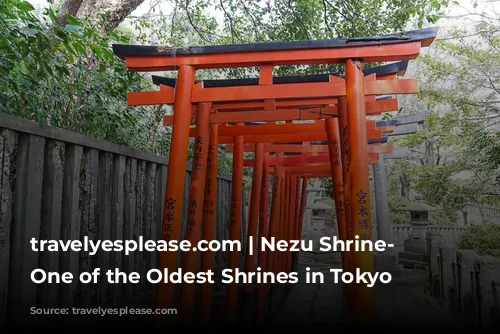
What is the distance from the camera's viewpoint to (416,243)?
12.0m

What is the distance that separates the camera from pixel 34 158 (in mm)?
3533

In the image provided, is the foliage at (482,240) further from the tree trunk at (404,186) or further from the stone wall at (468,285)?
the tree trunk at (404,186)

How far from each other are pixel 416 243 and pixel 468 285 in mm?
6963

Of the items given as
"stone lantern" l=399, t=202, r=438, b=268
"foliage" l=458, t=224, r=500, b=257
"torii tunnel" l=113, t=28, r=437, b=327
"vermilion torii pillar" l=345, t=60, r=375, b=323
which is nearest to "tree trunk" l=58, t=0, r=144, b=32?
"torii tunnel" l=113, t=28, r=437, b=327

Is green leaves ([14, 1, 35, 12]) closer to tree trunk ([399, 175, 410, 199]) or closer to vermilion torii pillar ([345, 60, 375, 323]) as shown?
vermilion torii pillar ([345, 60, 375, 323])

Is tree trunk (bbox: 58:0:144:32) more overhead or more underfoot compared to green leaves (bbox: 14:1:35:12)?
more overhead

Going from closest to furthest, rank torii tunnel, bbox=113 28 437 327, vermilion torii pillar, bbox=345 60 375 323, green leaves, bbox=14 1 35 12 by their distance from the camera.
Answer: green leaves, bbox=14 1 35 12 < vermilion torii pillar, bbox=345 60 375 323 < torii tunnel, bbox=113 28 437 327

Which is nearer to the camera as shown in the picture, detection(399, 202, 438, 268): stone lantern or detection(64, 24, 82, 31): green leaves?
detection(64, 24, 82, 31): green leaves

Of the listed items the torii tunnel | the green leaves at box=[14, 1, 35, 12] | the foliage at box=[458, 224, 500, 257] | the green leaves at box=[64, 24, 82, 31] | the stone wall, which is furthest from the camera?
the foliage at box=[458, 224, 500, 257]

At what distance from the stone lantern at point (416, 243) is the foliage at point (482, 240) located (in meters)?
1.12

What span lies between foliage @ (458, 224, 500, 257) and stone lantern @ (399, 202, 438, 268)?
112cm

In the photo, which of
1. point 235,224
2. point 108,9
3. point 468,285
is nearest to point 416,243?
point 468,285

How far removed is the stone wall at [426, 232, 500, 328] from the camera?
4.81 metres

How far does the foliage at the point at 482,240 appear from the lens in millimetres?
11289
